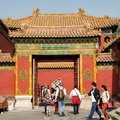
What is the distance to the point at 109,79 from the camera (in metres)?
19.0

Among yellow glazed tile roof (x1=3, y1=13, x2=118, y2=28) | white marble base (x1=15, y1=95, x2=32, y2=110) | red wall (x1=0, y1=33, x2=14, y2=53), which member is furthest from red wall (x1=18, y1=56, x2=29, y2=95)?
yellow glazed tile roof (x1=3, y1=13, x2=118, y2=28)

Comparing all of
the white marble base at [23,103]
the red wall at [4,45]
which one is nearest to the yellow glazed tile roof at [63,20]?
the red wall at [4,45]

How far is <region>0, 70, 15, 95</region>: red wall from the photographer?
18.7 meters

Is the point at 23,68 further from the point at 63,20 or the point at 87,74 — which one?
the point at 63,20

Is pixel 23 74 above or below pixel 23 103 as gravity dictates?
above

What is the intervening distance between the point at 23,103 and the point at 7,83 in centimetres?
197

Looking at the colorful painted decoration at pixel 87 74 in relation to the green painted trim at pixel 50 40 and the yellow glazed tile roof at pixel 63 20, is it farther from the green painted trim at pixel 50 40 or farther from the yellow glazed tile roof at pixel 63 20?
the yellow glazed tile roof at pixel 63 20

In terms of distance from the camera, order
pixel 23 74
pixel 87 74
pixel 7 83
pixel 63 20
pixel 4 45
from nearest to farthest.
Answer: pixel 23 74
pixel 87 74
pixel 7 83
pixel 4 45
pixel 63 20

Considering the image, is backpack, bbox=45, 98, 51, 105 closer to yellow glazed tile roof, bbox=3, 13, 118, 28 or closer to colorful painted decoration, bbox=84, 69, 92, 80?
colorful painted decoration, bbox=84, 69, 92, 80

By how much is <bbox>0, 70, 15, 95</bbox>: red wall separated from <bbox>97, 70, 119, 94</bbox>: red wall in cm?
558

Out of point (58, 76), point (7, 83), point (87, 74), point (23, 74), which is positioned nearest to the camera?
point (23, 74)

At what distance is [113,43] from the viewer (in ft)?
68.6

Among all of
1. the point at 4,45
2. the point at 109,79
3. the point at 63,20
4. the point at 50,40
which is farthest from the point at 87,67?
the point at 63,20

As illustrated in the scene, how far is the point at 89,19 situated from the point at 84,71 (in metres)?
14.6
